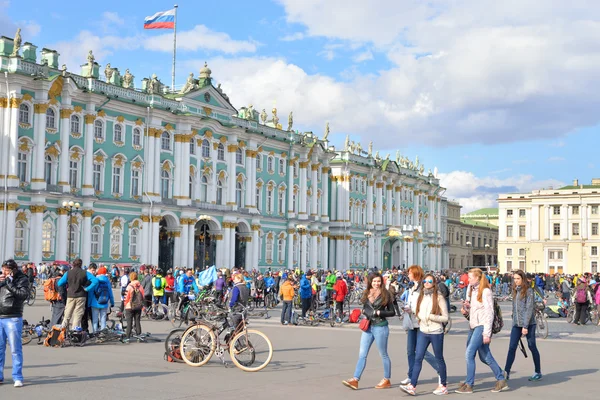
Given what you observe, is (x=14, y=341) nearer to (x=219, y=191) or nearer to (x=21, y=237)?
(x=21, y=237)

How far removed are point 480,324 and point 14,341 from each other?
7.65m

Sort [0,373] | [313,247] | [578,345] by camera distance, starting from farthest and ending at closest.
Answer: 1. [313,247]
2. [578,345]
3. [0,373]

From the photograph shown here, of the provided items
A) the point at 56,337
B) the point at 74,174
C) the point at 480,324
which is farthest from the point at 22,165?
the point at 480,324

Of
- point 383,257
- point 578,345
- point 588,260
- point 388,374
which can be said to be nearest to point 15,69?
point 578,345

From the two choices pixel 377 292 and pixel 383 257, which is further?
pixel 383 257

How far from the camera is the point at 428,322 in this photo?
13055mm

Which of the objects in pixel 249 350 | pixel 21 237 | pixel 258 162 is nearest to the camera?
pixel 249 350

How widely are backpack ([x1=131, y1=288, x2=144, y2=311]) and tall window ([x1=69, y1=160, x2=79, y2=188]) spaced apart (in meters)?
34.3

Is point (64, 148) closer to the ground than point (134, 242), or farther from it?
farther from it

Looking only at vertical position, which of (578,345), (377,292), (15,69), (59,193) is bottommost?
(578,345)

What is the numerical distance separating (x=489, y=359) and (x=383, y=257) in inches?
3162

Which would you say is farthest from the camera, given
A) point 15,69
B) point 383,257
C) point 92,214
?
point 383,257

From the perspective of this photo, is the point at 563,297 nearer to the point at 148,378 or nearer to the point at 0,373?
the point at 148,378

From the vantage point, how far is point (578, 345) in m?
22.5
